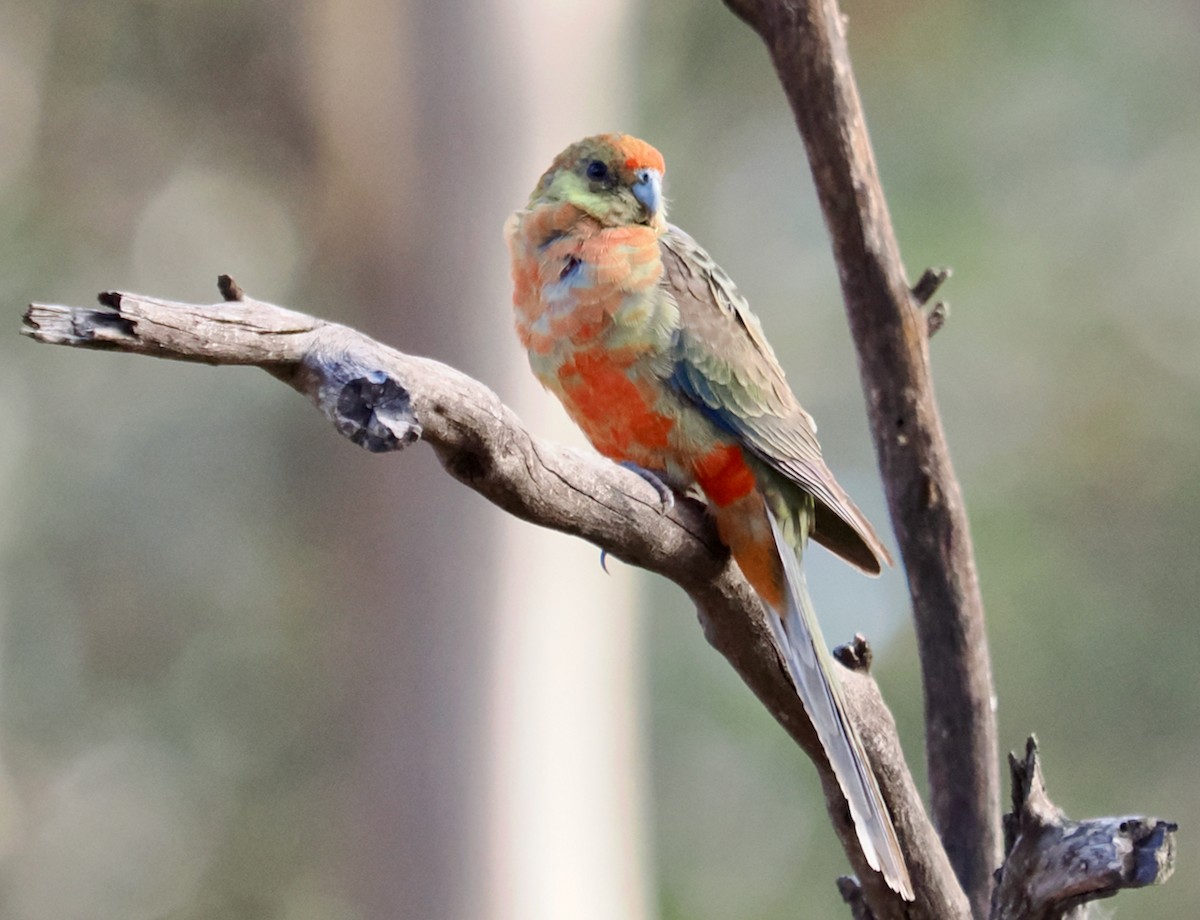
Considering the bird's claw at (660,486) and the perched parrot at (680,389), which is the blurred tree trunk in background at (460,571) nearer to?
the perched parrot at (680,389)

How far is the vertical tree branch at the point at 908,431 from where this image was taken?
2654 millimetres

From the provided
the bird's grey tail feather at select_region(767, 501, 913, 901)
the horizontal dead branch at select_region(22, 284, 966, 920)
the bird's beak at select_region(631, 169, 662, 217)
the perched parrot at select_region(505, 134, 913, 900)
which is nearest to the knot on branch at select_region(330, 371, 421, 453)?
the horizontal dead branch at select_region(22, 284, 966, 920)

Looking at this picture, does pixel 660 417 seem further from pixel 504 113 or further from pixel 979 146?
pixel 979 146

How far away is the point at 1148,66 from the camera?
952 cm

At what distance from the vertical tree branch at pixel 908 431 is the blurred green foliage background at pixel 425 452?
3.21m

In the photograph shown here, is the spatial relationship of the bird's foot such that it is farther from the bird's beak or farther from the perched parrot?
the bird's beak

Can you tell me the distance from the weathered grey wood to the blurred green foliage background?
3.71m

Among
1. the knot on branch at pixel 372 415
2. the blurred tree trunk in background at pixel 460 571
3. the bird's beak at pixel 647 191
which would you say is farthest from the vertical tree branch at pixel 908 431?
the blurred tree trunk in background at pixel 460 571

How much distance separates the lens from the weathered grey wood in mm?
2018

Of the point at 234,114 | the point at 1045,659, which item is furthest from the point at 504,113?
the point at 1045,659

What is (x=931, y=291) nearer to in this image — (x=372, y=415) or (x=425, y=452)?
(x=372, y=415)

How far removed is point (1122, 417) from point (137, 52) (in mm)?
6867

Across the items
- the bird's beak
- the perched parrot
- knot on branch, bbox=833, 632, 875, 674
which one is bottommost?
knot on branch, bbox=833, 632, 875, 674

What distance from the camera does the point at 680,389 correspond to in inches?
103
